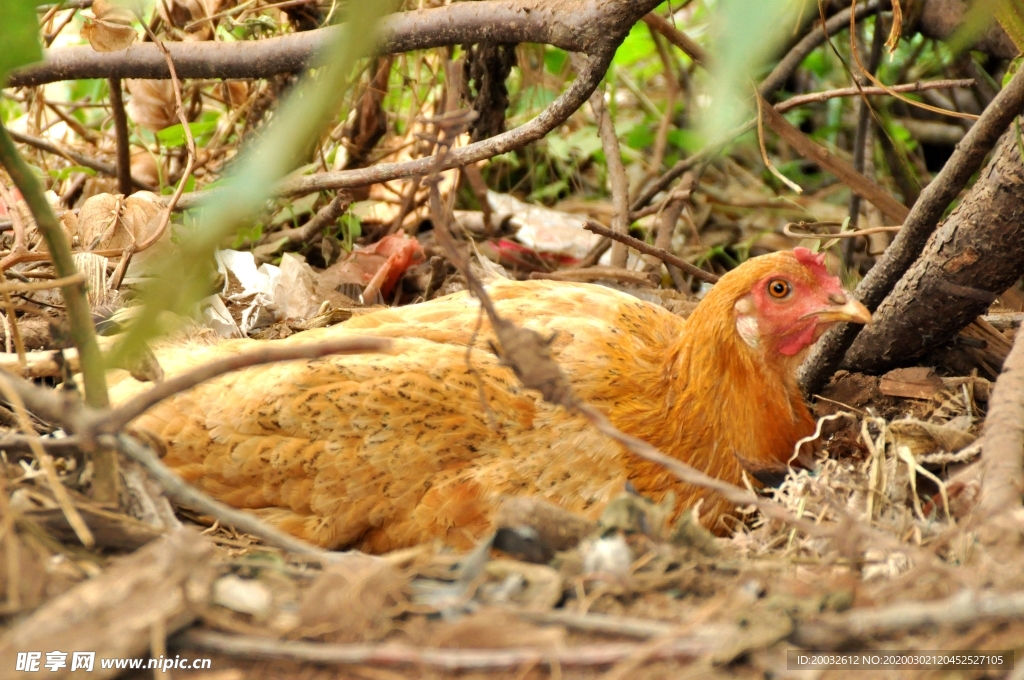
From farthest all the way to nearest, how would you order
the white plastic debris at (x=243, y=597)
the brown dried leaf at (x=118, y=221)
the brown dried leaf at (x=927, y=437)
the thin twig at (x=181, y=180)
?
1. the brown dried leaf at (x=118, y=221)
2. the thin twig at (x=181, y=180)
3. the brown dried leaf at (x=927, y=437)
4. the white plastic debris at (x=243, y=597)

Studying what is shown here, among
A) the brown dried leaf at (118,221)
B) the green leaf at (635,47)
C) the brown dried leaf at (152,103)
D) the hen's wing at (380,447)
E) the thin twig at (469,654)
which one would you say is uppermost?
the green leaf at (635,47)

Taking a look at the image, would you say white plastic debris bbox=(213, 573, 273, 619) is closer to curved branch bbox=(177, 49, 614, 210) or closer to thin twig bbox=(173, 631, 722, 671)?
thin twig bbox=(173, 631, 722, 671)

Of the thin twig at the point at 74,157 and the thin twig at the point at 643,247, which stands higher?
the thin twig at the point at 74,157

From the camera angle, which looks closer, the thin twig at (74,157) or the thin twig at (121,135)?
the thin twig at (121,135)

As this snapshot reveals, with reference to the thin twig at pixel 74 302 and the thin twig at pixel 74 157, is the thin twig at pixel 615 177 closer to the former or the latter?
the thin twig at pixel 74 157

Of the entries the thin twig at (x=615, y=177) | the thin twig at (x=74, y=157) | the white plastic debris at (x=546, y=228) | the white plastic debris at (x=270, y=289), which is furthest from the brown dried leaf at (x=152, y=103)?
the thin twig at (x=615, y=177)

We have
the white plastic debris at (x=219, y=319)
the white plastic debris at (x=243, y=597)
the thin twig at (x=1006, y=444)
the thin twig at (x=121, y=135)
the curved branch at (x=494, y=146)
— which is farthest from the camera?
the thin twig at (x=121, y=135)

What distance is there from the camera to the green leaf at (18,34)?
953 mm

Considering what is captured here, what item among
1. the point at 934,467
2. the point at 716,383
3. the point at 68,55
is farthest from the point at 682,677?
the point at 68,55

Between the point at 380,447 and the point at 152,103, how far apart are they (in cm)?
190

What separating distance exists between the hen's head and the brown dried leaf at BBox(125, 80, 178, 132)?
2.22 meters

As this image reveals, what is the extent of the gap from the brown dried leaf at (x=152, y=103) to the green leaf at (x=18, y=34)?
2522mm

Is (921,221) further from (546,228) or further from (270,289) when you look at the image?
(270,289)

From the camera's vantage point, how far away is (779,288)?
2408 millimetres
